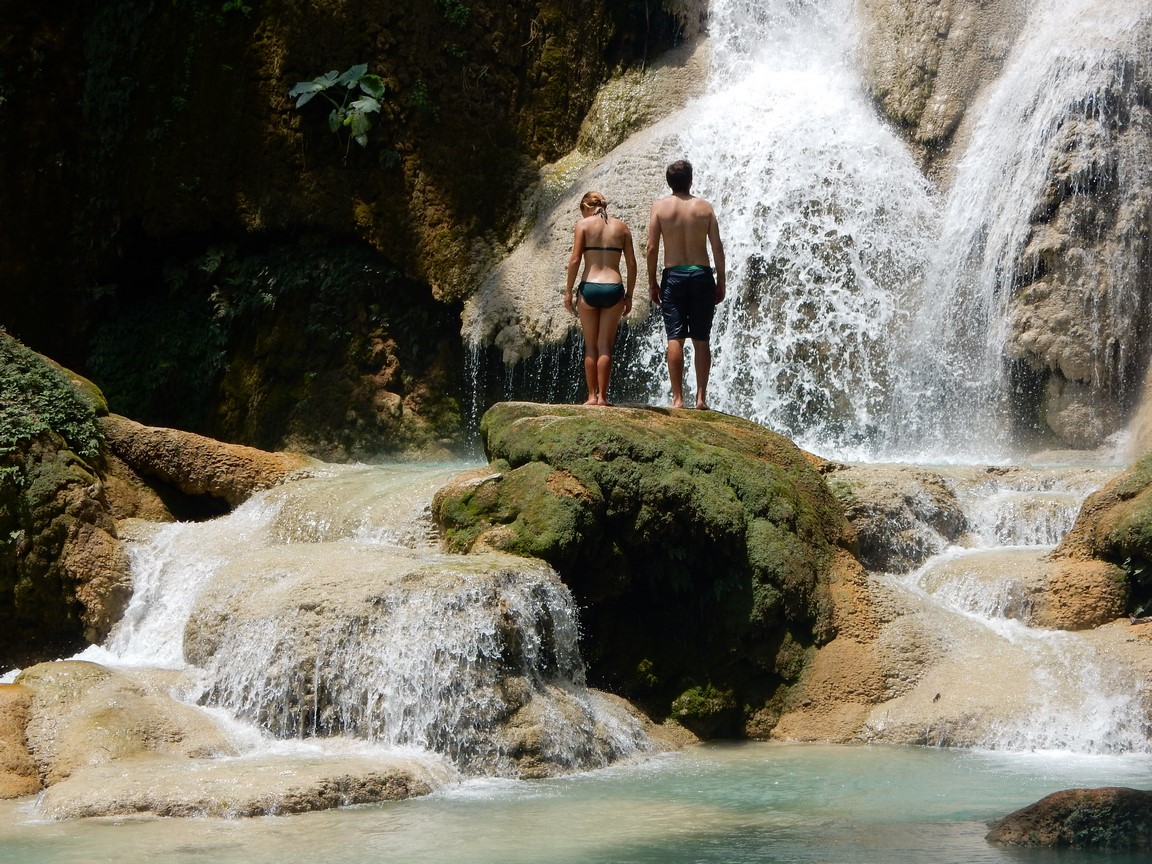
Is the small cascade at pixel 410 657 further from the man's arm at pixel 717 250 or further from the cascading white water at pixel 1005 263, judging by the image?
the cascading white water at pixel 1005 263

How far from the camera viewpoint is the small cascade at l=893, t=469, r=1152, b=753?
805 centimetres

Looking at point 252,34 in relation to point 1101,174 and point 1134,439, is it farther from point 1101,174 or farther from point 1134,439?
point 1134,439

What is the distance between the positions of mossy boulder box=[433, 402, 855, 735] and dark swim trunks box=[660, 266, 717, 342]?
1.04 meters

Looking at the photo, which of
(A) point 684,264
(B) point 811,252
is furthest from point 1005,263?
(A) point 684,264

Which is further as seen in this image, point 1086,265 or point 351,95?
point 351,95

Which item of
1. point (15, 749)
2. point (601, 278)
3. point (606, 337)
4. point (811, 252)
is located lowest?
point (15, 749)

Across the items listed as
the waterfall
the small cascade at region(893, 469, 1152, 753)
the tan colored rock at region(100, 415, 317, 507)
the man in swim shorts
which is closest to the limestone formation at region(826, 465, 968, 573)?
the small cascade at region(893, 469, 1152, 753)

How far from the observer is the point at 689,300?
10.1 m

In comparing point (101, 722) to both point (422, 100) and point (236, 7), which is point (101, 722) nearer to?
point (422, 100)

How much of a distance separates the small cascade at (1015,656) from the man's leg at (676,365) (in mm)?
2027

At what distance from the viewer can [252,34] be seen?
1756 centimetres

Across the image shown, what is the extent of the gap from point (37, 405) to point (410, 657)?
4904 millimetres

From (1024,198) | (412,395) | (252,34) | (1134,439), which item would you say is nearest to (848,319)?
(1024,198)

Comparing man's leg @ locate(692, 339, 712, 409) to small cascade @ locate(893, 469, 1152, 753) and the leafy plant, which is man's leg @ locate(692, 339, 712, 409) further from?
the leafy plant
